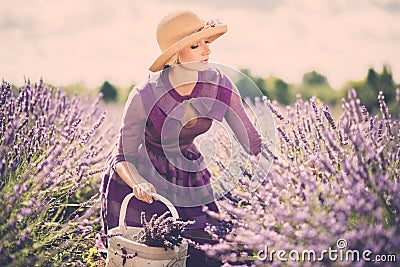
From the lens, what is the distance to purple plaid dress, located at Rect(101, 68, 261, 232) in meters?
2.66

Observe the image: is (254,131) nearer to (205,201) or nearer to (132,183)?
(205,201)

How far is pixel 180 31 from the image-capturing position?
2588 millimetres

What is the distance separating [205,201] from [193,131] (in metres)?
0.37

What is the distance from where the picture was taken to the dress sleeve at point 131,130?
8.63 feet

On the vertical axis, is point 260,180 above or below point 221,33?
below

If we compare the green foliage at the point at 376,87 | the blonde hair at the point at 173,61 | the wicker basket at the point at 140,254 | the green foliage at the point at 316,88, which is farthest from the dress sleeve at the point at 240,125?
the green foliage at the point at 316,88

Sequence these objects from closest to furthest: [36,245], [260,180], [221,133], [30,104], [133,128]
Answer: [36,245], [260,180], [133,128], [30,104], [221,133]

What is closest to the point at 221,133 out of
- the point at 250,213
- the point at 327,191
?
the point at 250,213

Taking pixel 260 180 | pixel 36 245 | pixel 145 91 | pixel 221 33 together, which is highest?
pixel 221 33

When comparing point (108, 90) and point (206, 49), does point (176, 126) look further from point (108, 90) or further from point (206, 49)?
point (108, 90)

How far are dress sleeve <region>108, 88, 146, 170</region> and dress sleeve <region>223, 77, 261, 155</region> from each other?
1.56ft

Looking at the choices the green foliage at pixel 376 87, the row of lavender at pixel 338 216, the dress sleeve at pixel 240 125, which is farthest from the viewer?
the green foliage at pixel 376 87

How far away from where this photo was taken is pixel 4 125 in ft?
8.04

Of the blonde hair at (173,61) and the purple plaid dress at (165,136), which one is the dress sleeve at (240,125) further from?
the blonde hair at (173,61)
